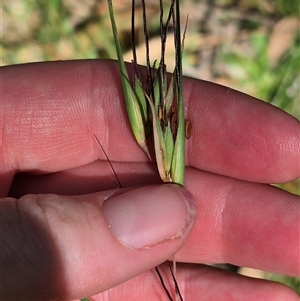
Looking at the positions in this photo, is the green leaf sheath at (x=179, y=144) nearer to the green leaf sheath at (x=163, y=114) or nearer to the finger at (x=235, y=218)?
the green leaf sheath at (x=163, y=114)

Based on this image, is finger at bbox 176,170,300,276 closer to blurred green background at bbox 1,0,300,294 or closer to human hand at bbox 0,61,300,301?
human hand at bbox 0,61,300,301

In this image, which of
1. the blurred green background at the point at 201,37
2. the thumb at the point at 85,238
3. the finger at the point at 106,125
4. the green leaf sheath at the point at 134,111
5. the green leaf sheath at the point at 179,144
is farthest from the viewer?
the blurred green background at the point at 201,37

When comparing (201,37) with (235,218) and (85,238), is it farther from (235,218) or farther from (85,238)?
(85,238)

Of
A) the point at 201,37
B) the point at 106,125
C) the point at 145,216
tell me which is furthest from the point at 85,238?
the point at 201,37

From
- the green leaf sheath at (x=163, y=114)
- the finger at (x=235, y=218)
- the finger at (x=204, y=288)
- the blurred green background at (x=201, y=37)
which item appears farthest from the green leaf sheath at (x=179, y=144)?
the blurred green background at (x=201, y=37)

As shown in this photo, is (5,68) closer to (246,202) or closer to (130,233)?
(130,233)
